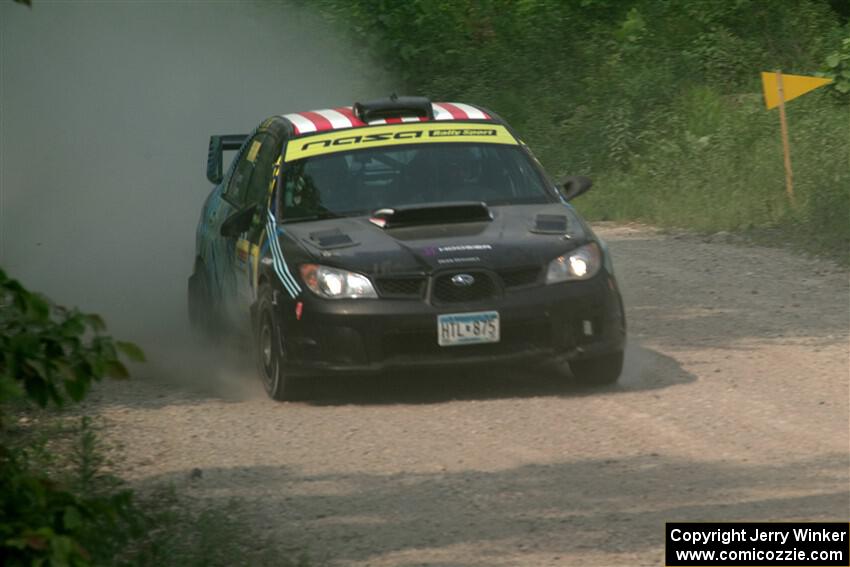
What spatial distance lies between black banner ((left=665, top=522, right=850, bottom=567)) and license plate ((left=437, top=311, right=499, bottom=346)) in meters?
2.82

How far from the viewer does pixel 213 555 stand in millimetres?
6387

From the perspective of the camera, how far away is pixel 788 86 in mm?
17688

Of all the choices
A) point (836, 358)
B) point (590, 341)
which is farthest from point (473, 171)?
point (836, 358)

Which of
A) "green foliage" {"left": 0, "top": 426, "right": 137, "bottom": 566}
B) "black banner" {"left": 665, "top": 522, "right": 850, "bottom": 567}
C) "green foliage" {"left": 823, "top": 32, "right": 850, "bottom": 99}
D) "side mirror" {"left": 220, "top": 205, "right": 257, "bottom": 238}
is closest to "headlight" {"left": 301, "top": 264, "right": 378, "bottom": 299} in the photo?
"side mirror" {"left": 220, "top": 205, "right": 257, "bottom": 238}

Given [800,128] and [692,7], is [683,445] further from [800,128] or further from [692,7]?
[692,7]

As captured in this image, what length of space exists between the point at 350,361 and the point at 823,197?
8112 millimetres

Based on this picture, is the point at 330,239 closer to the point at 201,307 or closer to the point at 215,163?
the point at 201,307

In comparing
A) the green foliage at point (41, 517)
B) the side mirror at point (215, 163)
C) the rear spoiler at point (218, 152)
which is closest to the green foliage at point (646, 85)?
the rear spoiler at point (218, 152)

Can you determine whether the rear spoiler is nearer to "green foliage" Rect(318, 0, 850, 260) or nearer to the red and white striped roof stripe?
the red and white striped roof stripe

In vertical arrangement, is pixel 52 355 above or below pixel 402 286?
above

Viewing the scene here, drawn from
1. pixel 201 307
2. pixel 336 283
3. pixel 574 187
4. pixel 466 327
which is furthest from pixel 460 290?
pixel 201 307

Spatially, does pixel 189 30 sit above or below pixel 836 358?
above

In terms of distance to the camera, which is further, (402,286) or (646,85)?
(646,85)

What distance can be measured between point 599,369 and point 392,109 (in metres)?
2.28
